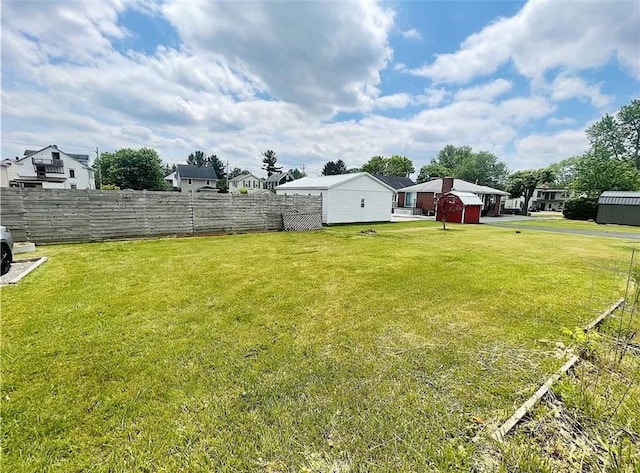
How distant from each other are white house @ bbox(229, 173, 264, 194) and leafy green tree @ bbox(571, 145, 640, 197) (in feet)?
152

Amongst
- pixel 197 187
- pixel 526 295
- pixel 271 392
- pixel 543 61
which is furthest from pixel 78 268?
pixel 197 187

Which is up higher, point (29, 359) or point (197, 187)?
point (197, 187)

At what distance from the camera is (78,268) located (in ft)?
20.5

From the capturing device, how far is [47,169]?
35938 millimetres

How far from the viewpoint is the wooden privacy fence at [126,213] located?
8805mm

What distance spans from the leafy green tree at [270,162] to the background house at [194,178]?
17.7m

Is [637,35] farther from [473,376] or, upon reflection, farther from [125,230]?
[125,230]

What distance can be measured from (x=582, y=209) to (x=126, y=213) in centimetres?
3712

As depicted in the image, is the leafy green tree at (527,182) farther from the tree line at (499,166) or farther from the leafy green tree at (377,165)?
the leafy green tree at (377,165)

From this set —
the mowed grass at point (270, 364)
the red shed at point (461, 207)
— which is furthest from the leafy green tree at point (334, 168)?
the mowed grass at point (270, 364)

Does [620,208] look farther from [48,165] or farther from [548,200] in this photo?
[48,165]

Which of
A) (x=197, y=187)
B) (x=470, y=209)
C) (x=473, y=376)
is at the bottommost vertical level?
(x=473, y=376)

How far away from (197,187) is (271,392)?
5219 centimetres

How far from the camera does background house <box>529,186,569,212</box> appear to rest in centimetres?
4838
